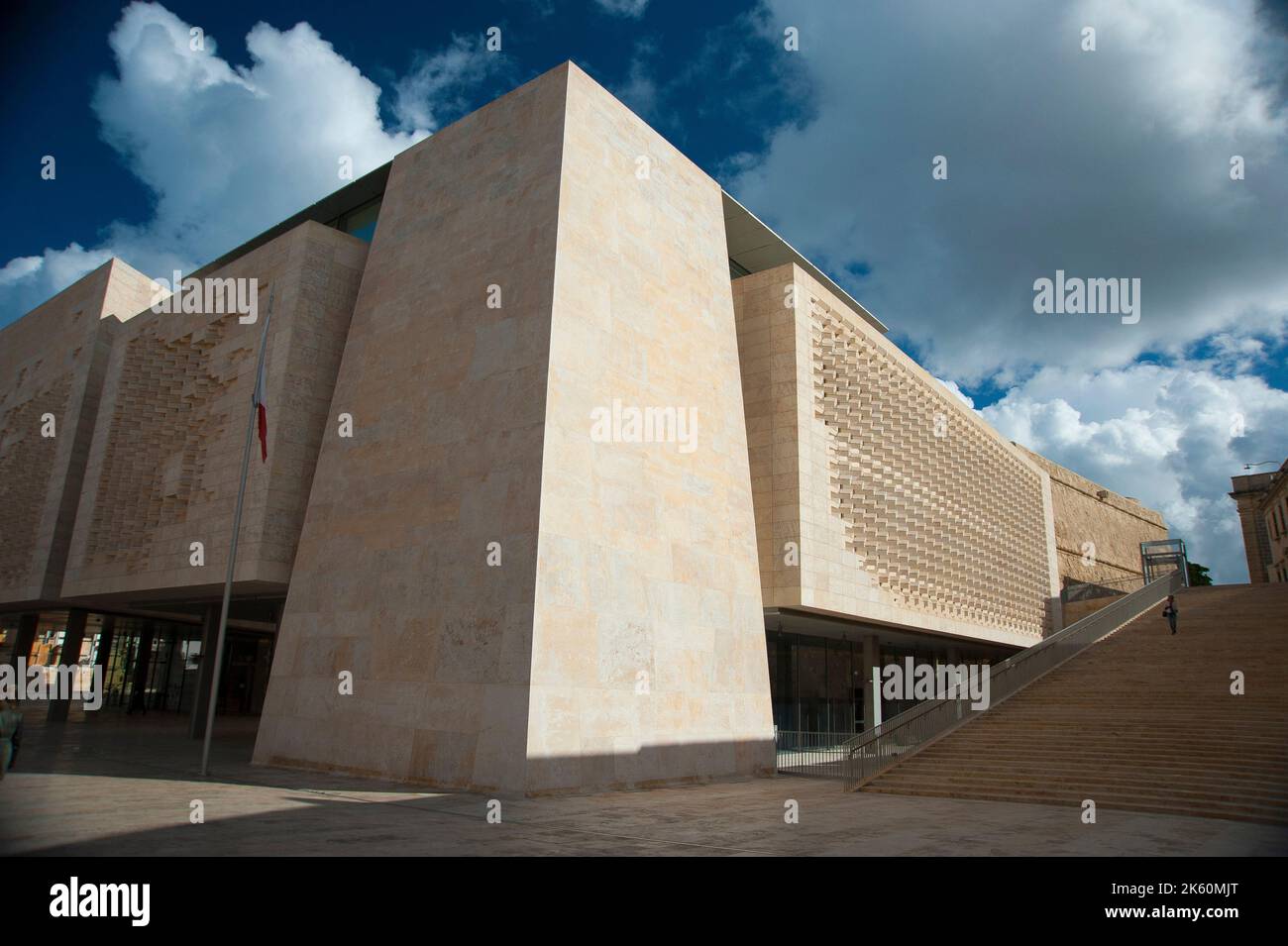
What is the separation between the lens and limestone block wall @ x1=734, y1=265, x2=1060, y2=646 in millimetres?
20078

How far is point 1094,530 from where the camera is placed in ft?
165

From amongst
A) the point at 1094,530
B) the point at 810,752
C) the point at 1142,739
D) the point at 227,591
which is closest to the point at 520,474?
the point at 227,591

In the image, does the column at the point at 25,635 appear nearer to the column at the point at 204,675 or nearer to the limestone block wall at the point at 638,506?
the column at the point at 204,675

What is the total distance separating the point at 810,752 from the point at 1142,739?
8.82 metres

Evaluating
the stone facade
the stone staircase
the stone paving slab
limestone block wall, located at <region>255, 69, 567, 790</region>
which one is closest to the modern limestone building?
limestone block wall, located at <region>255, 69, 567, 790</region>

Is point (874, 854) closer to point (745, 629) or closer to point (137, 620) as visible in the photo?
point (745, 629)

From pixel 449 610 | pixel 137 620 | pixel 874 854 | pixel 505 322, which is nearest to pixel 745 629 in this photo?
pixel 449 610

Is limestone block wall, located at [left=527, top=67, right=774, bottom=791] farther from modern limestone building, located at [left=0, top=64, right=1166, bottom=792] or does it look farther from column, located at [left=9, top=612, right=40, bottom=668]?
column, located at [left=9, top=612, right=40, bottom=668]

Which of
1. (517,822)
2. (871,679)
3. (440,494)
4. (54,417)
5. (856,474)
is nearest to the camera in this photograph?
(517,822)

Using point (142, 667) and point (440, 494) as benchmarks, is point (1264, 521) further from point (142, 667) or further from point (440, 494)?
point (142, 667)

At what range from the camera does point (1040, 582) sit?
1368 inches

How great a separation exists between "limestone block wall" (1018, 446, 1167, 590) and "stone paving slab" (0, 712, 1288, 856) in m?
35.4
